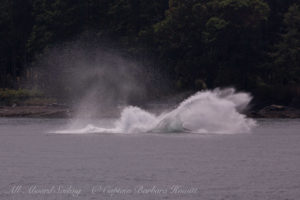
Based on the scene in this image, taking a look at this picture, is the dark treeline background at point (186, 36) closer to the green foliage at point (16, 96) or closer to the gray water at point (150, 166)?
the green foliage at point (16, 96)

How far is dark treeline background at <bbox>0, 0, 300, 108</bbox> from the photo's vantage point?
89000 millimetres

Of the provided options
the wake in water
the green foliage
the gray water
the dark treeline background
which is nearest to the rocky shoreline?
the green foliage

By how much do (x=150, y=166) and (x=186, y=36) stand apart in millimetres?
58709

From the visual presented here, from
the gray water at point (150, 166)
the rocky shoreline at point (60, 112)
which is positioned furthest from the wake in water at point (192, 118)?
the rocky shoreline at point (60, 112)

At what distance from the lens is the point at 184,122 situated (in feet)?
180

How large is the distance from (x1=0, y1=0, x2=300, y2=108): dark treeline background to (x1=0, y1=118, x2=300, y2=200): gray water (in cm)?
3604

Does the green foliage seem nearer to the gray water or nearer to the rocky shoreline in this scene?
the rocky shoreline

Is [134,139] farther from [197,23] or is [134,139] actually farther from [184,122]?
[197,23]


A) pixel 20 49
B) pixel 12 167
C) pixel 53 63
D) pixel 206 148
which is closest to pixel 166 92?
pixel 53 63

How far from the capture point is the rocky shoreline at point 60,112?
8119cm

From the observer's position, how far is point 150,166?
3634cm

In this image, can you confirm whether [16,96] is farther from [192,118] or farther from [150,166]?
[150,166]

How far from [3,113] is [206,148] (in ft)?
147

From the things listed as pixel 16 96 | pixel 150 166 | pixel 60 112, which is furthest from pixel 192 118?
pixel 16 96
